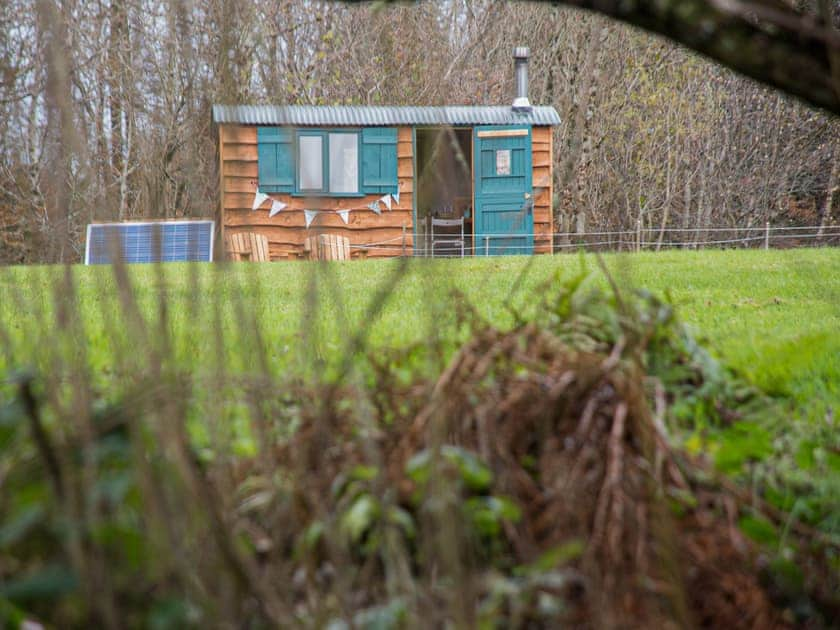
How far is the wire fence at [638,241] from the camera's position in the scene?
13.3m

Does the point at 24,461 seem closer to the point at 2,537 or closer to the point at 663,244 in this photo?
the point at 2,537

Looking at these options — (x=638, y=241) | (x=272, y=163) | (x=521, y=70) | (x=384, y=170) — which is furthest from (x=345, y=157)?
(x=638, y=241)

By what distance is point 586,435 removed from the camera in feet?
5.29

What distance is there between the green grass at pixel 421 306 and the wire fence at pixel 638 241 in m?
3.44

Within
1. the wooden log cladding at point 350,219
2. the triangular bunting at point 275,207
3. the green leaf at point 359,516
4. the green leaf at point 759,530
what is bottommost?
the green leaf at point 759,530

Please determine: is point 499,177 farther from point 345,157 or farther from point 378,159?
point 345,157

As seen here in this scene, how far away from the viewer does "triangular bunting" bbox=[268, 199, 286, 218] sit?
43.3ft

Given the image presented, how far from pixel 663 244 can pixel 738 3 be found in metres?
14.8

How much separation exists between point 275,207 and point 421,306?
8.86 m

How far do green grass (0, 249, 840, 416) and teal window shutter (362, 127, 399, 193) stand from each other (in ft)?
14.1

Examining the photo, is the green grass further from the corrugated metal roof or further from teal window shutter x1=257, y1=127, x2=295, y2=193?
the corrugated metal roof

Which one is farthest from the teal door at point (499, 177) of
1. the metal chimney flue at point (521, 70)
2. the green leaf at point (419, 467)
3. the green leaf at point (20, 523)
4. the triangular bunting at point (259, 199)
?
the green leaf at point (20, 523)

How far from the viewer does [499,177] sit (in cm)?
1386

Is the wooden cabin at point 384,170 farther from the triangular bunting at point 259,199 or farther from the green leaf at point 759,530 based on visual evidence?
the green leaf at point 759,530
